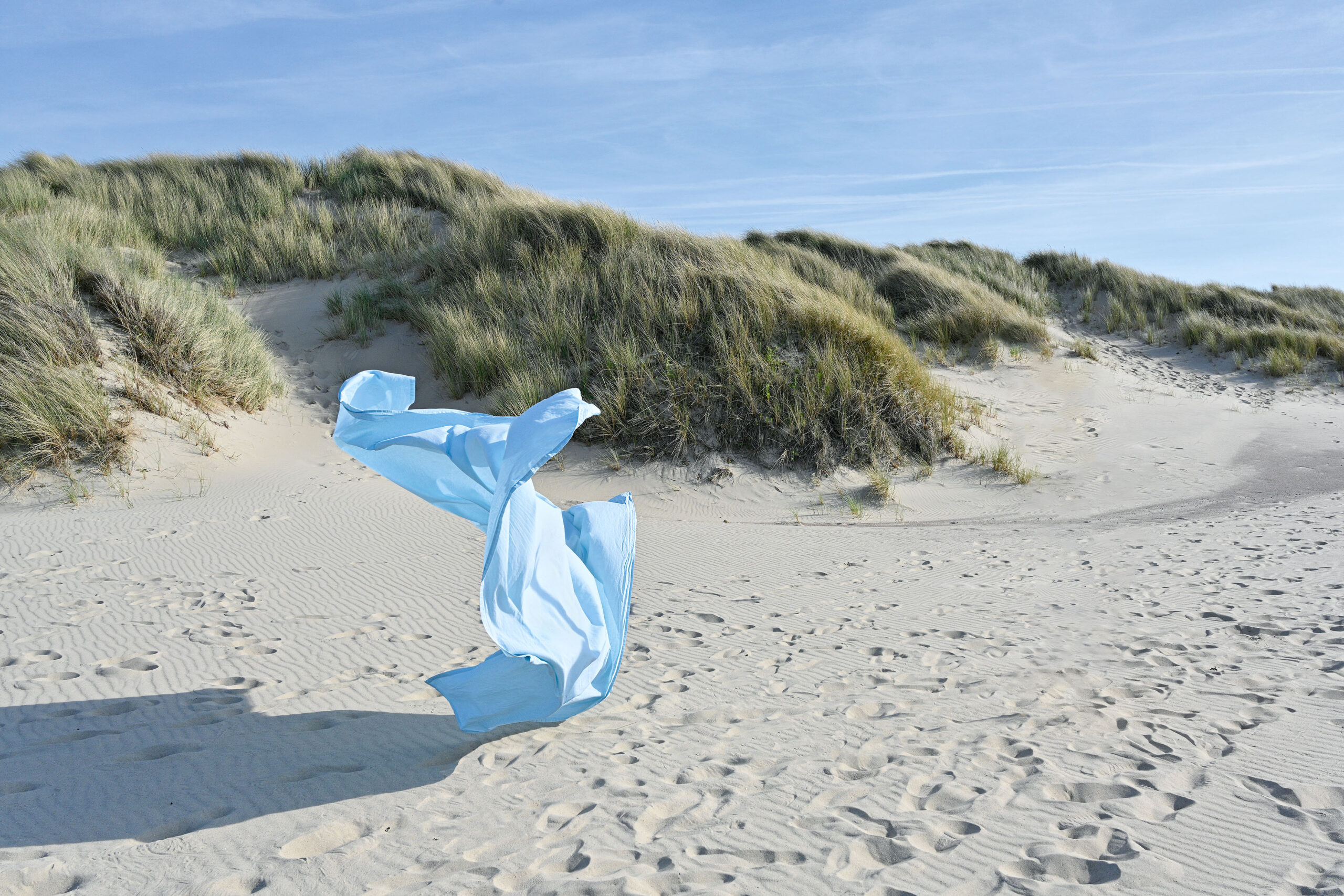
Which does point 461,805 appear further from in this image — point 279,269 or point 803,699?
point 279,269

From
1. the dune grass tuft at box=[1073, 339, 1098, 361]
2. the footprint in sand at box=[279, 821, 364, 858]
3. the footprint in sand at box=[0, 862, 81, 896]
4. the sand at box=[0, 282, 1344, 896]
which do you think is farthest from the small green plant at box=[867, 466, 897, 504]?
the dune grass tuft at box=[1073, 339, 1098, 361]

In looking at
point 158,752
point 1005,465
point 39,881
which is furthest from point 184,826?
point 1005,465

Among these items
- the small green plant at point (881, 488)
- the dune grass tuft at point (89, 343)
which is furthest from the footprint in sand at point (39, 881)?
the small green plant at point (881, 488)

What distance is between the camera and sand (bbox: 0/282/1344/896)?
223cm

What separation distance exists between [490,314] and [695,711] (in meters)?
7.47

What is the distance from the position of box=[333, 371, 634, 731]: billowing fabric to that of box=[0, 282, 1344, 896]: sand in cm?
26

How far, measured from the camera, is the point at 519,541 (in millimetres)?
2598

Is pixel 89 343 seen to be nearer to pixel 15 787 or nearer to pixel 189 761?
pixel 15 787

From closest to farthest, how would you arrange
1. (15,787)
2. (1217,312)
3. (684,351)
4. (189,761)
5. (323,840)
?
(323,840) → (15,787) → (189,761) → (684,351) → (1217,312)

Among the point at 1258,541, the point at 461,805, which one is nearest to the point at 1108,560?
the point at 1258,541

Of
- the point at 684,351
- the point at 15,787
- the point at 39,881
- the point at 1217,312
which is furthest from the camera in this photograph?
the point at 1217,312

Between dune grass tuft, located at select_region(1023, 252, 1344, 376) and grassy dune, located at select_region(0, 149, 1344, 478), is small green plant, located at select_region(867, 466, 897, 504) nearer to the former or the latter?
grassy dune, located at select_region(0, 149, 1344, 478)

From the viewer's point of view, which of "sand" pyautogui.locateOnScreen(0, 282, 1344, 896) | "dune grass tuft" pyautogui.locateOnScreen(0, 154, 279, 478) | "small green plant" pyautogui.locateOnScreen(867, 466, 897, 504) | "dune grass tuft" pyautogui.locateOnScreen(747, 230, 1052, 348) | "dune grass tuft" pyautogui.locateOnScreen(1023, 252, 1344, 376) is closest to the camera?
"sand" pyautogui.locateOnScreen(0, 282, 1344, 896)

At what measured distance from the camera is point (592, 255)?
10.6 m
